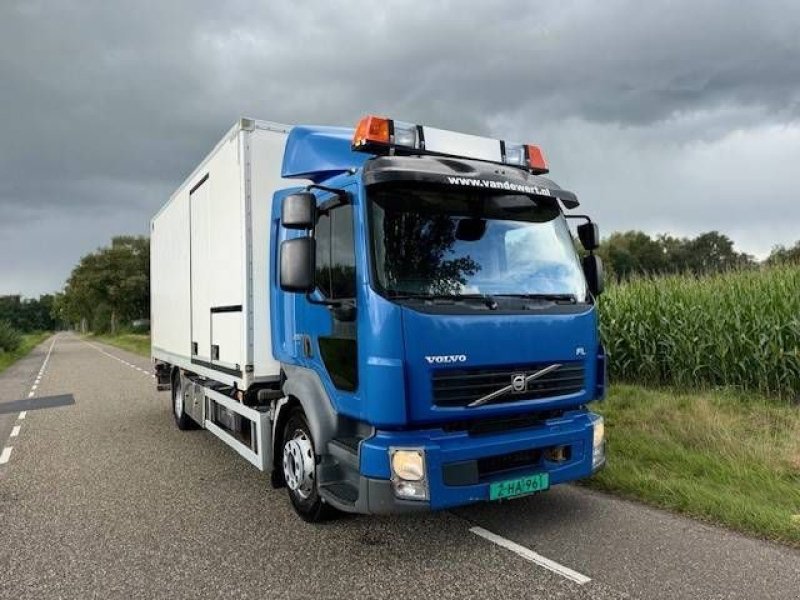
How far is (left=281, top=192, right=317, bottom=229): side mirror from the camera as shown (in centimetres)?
407

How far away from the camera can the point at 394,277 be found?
3.91 meters

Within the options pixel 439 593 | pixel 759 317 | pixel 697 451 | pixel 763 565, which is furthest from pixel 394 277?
pixel 759 317

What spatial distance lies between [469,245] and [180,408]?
5.89 meters

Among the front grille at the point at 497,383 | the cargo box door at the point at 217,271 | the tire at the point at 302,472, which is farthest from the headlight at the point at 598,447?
the cargo box door at the point at 217,271

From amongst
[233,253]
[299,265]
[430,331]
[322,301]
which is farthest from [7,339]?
[430,331]

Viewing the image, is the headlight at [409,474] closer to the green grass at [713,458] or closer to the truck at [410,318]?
the truck at [410,318]

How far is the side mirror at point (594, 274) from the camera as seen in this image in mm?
4969

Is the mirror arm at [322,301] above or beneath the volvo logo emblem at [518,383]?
above

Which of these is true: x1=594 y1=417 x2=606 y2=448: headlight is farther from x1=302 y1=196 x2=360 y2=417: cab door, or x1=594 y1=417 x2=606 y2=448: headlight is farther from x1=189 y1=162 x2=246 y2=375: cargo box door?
x1=189 y1=162 x2=246 y2=375: cargo box door

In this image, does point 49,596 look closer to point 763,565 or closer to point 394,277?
point 394,277

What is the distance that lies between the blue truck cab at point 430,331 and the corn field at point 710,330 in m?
4.63

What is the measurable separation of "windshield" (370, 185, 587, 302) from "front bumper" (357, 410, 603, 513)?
35.8 inches

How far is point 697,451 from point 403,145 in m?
4.31

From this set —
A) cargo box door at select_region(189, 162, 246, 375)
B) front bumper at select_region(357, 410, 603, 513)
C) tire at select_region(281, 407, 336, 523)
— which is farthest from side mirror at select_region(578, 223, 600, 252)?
cargo box door at select_region(189, 162, 246, 375)
